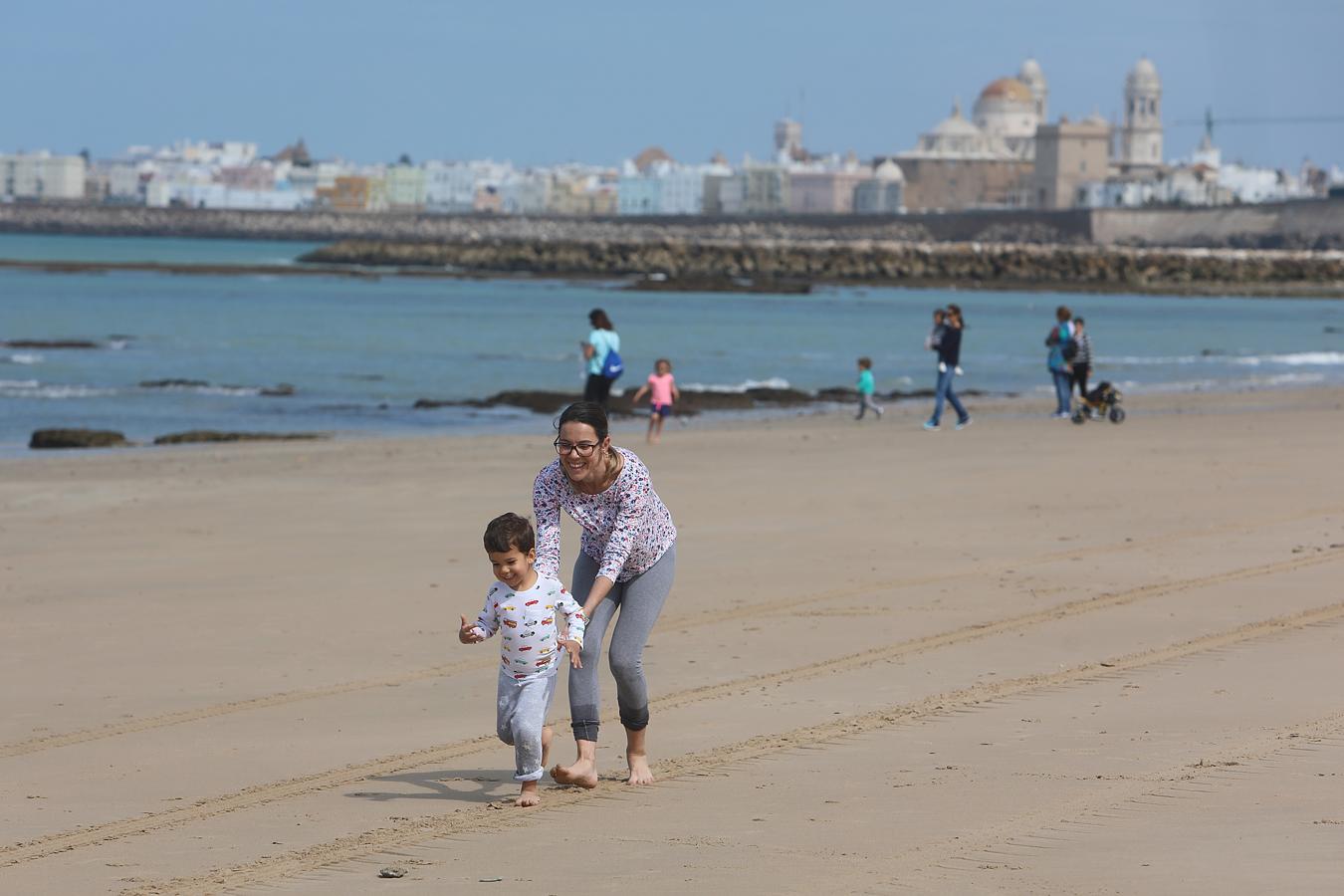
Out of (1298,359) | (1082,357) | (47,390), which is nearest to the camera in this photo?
(1082,357)

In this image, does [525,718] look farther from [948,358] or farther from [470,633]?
[948,358]

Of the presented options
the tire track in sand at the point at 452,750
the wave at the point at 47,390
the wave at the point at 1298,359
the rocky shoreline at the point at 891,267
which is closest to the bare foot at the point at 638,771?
the tire track in sand at the point at 452,750

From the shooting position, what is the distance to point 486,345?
120 ft

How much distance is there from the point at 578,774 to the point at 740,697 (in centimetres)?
128

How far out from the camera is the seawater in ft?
75.3

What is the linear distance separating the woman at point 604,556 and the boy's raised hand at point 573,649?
2.6 inches

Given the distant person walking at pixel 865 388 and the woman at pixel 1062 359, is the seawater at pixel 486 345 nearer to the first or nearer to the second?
the distant person walking at pixel 865 388

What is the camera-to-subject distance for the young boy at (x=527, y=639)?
16.3 ft

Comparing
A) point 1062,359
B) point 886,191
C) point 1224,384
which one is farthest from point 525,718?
point 886,191

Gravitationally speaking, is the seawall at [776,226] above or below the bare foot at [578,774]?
above

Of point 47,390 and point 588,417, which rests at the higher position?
point 588,417

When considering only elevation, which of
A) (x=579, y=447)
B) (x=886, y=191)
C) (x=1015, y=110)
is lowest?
(x=579, y=447)

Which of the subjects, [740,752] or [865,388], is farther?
[865,388]

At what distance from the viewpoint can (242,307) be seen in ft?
166
